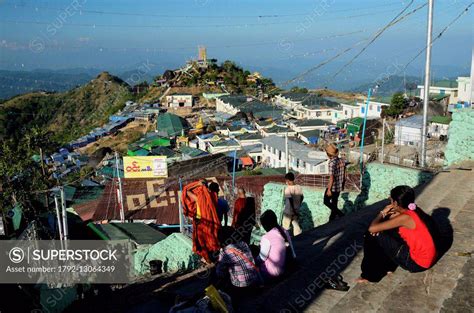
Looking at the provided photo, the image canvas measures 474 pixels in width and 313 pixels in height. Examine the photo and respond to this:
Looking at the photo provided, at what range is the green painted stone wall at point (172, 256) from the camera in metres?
8.11

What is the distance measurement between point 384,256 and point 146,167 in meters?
23.9

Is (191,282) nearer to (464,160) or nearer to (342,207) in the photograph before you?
(342,207)

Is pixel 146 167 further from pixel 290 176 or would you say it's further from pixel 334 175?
pixel 334 175

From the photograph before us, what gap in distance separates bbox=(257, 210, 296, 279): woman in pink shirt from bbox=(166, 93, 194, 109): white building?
5531 cm

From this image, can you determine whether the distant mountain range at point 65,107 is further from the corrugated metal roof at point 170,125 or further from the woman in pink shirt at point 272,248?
the woman in pink shirt at point 272,248

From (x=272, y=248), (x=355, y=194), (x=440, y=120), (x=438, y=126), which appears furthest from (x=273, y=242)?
(x=440, y=120)

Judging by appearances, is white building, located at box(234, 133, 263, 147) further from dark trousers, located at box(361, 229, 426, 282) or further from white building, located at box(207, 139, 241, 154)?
dark trousers, located at box(361, 229, 426, 282)

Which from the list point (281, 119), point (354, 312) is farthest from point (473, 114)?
point (281, 119)

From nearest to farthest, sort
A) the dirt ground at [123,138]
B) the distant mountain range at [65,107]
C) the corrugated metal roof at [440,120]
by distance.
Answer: the corrugated metal roof at [440,120], the dirt ground at [123,138], the distant mountain range at [65,107]

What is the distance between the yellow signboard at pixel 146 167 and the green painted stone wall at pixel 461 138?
67.0 feet

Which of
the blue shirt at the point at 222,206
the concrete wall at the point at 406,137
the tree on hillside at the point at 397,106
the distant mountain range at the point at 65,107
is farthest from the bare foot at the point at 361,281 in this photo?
the distant mountain range at the point at 65,107

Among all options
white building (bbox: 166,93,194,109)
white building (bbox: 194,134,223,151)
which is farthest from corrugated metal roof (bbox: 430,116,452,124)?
white building (bbox: 166,93,194,109)

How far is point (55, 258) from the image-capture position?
10.7 m

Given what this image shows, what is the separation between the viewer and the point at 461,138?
313 inches
